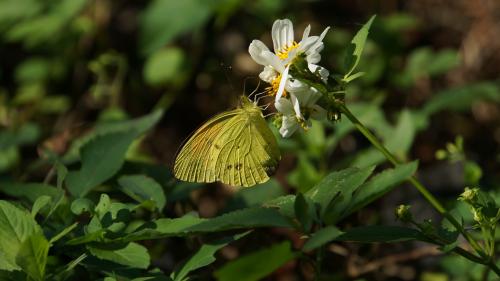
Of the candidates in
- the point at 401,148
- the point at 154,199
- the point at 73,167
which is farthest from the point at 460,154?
the point at 73,167

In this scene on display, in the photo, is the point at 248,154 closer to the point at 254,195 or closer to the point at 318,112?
the point at 254,195

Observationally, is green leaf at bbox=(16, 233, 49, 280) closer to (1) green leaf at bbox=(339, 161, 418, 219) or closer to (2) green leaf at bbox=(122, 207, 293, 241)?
(2) green leaf at bbox=(122, 207, 293, 241)

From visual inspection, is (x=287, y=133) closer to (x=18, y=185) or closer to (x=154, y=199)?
(x=154, y=199)

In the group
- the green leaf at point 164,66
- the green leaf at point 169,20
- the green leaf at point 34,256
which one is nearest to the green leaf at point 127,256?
the green leaf at point 34,256

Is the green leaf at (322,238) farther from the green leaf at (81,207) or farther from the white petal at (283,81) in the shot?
the green leaf at (81,207)

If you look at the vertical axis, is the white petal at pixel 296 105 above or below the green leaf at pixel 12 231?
above

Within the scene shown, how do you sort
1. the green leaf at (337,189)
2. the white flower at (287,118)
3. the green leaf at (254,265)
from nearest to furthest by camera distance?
the green leaf at (254,265) < the green leaf at (337,189) < the white flower at (287,118)

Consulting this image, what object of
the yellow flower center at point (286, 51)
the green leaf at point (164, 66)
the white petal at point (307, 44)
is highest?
the white petal at point (307, 44)

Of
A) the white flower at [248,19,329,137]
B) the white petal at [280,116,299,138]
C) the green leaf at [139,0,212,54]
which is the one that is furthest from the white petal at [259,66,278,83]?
the green leaf at [139,0,212,54]
